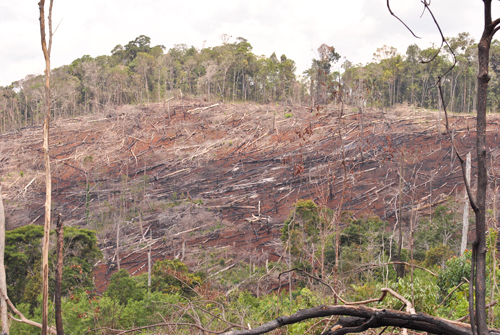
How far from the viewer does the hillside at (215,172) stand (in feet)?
58.1

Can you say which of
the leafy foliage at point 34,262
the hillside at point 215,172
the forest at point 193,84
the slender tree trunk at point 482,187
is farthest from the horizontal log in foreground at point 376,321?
the forest at point 193,84

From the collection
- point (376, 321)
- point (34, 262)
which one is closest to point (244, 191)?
point (34, 262)

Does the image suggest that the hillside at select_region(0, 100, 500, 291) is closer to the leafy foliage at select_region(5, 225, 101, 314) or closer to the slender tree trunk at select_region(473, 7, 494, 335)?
the leafy foliage at select_region(5, 225, 101, 314)

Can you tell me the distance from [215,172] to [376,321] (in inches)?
886

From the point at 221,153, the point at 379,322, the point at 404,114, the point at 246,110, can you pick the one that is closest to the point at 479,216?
the point at 379,322

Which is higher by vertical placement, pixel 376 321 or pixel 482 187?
pixel 482 187

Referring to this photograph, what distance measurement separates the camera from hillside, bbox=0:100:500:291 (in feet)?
58.1

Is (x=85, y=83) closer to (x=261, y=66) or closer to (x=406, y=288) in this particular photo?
(x=261, y=66)

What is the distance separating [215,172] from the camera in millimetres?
23328

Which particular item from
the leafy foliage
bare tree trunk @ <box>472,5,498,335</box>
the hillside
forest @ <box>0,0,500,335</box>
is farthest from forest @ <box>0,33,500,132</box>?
bare tree trunk @ <box>472,5,498,335</box>

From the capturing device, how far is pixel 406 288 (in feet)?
12.8

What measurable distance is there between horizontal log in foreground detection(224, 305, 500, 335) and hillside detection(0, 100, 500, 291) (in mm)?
13123

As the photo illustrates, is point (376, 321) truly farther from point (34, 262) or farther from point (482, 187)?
point (34, 262)

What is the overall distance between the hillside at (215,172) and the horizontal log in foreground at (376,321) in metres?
13.1
